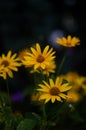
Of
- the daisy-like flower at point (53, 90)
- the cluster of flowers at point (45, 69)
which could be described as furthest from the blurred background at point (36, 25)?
the daisy-like flower at point (53, 90)

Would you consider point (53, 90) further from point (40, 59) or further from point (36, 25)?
point (36, 25)

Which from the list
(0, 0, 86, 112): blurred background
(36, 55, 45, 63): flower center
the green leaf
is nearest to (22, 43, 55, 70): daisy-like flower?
(36, 55, 45, 63): flower center

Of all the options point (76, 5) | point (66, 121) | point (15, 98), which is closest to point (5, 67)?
point (66, 121)

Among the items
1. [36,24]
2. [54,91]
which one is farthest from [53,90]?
[36,24]

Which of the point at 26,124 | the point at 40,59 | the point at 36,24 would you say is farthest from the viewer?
the point at 36,24

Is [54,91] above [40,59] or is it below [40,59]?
below

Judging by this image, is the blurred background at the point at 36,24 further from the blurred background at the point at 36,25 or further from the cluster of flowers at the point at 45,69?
the cluster of flowers at the point at 45,69

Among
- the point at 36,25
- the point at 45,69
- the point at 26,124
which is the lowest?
the point at 26,124
